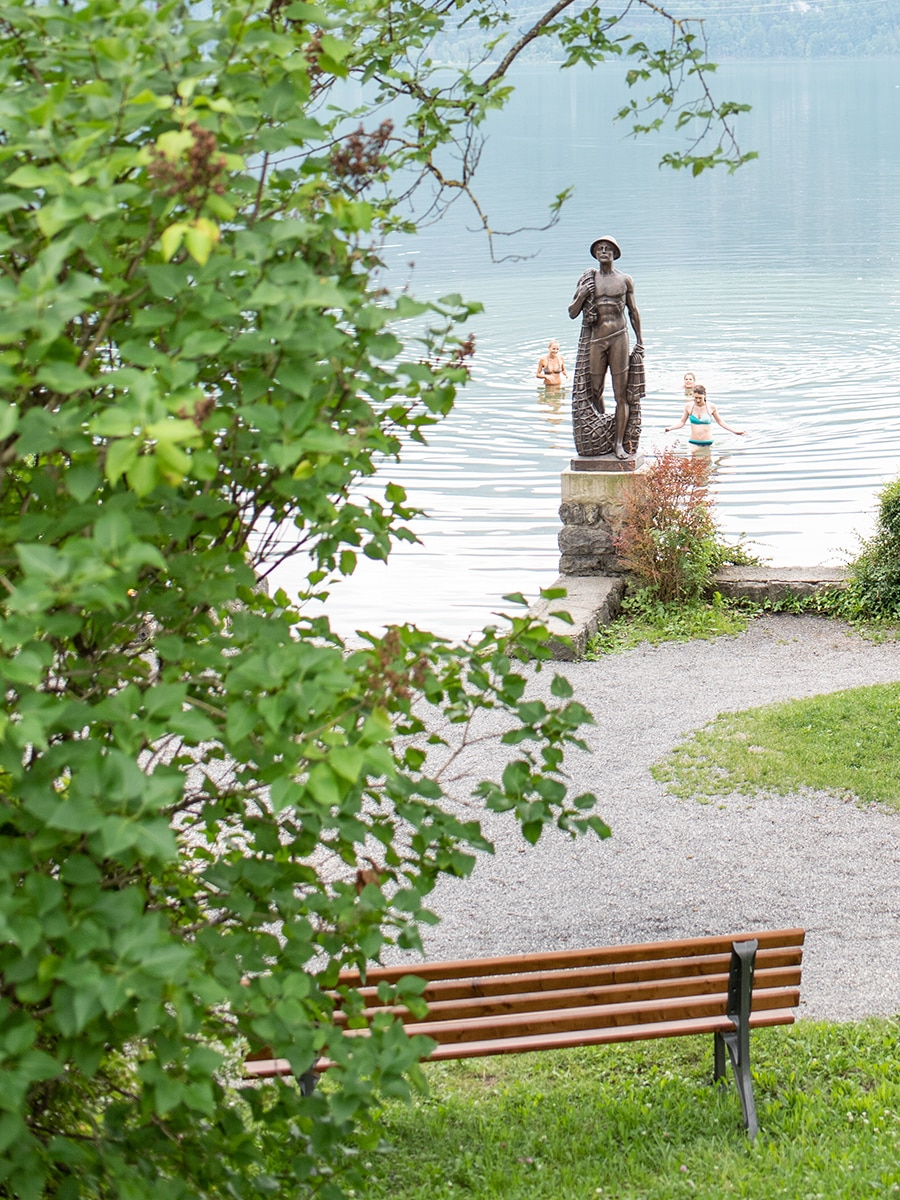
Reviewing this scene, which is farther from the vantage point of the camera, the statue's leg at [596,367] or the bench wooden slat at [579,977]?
the statue's leg at [596,367]

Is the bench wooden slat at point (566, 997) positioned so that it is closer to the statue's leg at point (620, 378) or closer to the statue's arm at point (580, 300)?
the statue's leg at point (620, 378)

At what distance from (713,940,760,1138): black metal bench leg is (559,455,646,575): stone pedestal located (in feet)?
25.2

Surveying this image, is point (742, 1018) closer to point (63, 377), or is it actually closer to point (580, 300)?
point (63, 377)

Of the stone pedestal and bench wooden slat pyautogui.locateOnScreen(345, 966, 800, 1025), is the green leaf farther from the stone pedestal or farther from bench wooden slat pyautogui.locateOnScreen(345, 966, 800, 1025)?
the stone pedestal

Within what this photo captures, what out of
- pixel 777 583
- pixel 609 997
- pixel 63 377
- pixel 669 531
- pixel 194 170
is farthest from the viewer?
pixel 777 583

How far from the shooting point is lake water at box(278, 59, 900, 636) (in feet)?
49.3

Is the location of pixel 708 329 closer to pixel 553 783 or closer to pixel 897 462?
pixel 897 462

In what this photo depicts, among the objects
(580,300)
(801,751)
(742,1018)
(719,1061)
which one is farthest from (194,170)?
(580,300)

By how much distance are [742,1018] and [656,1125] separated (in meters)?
0.48

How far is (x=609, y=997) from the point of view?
4867mm

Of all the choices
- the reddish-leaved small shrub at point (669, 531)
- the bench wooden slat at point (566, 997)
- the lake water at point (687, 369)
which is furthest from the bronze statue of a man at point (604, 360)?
the bench wooden slat at point (566, 997)

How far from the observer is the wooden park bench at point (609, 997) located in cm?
476

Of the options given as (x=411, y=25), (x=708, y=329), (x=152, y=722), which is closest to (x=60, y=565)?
(x=152, y=722)

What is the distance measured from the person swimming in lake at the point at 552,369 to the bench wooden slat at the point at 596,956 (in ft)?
57.5
